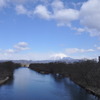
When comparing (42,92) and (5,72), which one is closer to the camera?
(42,92)

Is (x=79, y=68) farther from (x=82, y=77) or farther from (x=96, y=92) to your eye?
(x=96, y=92)

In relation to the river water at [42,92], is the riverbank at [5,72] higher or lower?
higher

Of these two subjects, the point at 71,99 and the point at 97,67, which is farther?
the point at 97,67

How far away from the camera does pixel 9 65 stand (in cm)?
10562

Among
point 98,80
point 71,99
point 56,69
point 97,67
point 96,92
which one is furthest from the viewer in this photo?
point 56,69

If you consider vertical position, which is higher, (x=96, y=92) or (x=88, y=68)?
(x=88, y=68)

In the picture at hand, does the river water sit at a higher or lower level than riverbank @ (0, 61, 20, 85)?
lower

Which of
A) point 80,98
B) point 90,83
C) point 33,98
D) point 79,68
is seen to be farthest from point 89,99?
point 79,68

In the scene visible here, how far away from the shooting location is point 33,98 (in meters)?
36.9

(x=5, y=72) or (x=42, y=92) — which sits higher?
(x=5, y=72)

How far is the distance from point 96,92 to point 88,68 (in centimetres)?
1430

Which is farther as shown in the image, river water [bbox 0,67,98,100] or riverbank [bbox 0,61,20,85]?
riverbank [bbox 0,61,20,85]

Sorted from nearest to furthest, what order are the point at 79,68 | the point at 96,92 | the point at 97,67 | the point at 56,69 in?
1. the point at 96,92
2. the point at 97,67
3. the point at 79,68
4. the point at 56,69

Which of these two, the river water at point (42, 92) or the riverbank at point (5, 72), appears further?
the riverbank at point (5, 72)
